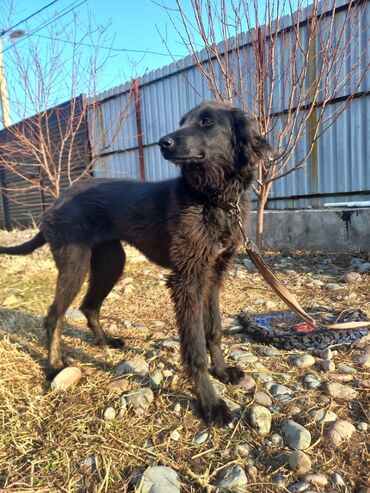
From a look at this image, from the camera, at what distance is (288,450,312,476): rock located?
1721 mm

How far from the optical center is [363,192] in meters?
6.16

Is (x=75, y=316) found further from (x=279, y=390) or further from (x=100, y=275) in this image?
(x=279, y=390)

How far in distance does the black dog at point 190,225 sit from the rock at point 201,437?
0.32 feet

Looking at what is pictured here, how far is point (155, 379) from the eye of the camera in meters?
2.52

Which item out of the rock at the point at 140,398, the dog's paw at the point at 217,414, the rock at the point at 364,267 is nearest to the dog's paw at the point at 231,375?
the dog's paw at the point at 217,414

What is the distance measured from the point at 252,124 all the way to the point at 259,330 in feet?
5.23

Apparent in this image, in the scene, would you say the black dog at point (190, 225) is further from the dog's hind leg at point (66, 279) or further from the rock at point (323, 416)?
the rock at point (323, 416)

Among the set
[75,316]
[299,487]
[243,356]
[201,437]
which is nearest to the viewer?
[299,487]

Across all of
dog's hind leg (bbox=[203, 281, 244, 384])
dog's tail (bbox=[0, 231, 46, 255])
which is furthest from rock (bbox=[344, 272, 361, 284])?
dog's tail (bbox=[0, 231, 46, 255])

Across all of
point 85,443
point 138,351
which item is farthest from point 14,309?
point 85,443

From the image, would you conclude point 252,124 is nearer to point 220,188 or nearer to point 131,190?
point 220,188

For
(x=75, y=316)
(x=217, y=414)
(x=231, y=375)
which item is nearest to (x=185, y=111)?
(x=75, y=316)

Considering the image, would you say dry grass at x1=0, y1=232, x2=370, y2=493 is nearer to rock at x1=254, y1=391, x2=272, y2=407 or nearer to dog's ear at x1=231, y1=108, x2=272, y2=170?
rock at x1=254, y1=391, x2=272, y2=407

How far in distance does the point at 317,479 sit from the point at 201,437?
1.96 feet
